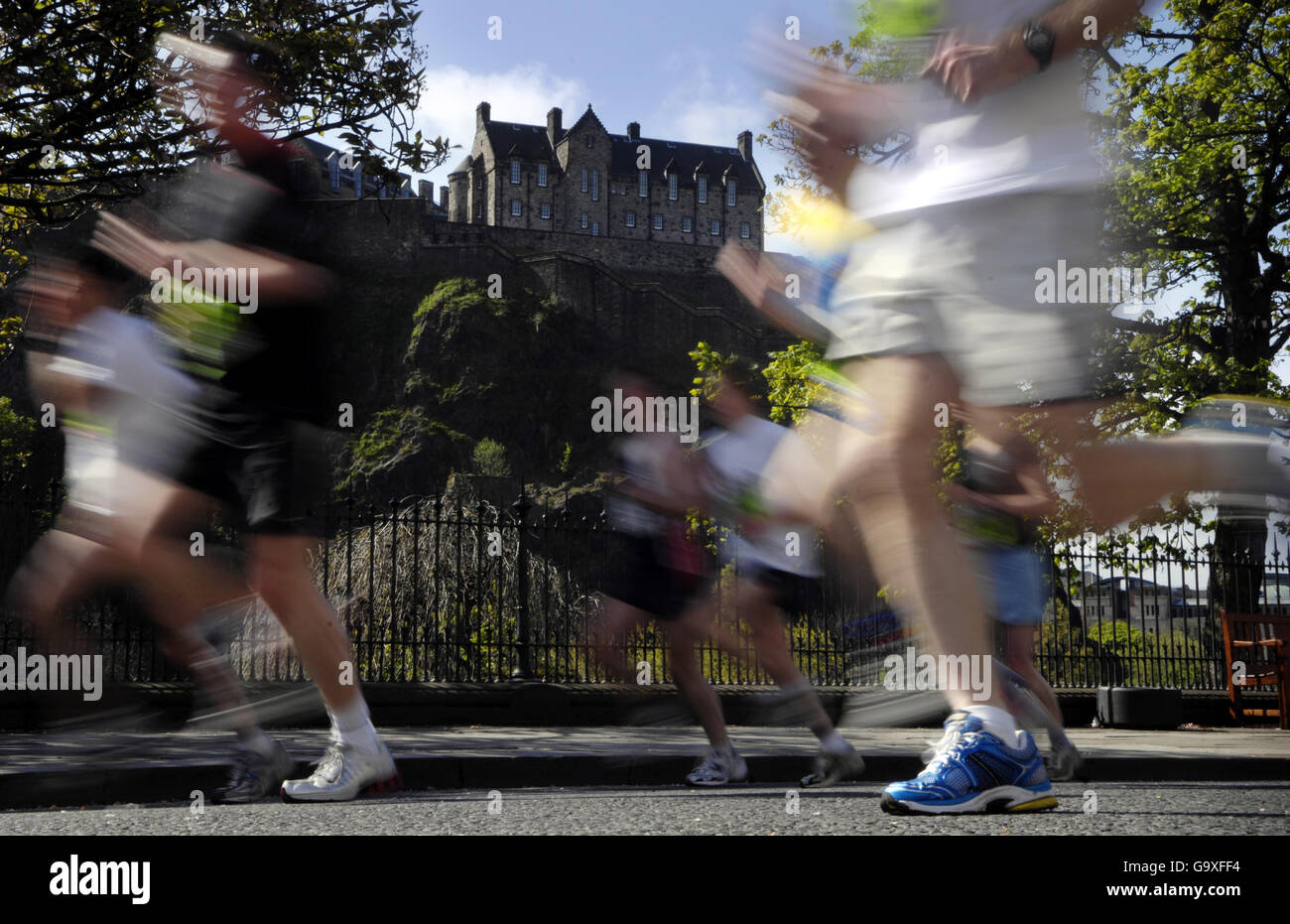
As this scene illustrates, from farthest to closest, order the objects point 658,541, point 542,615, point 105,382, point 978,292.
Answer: point 542,615 → point 658,541 → point 105,382 → point 978,292

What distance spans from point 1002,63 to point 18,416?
54358 millimetres

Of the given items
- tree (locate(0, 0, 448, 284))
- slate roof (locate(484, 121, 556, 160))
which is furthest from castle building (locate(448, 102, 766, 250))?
tree (locate(0, 0, 448, 284))

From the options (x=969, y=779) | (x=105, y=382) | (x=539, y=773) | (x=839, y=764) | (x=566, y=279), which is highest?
(x=566, y=279)

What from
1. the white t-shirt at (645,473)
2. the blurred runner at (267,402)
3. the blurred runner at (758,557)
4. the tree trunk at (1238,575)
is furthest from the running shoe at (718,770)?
the tree trunk at (1238,575)

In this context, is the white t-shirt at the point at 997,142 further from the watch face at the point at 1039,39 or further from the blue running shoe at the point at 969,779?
the blue running shoe at the point at 969,779

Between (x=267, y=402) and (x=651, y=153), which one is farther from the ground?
(x=651, y=153)

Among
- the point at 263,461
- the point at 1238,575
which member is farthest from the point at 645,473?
the point at 1238,575

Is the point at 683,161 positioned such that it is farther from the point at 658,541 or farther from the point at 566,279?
the point at 658,541

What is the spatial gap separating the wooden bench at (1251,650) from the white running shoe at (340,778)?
11.0 meters

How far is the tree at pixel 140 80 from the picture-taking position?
8109mm

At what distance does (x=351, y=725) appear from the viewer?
3184 mm

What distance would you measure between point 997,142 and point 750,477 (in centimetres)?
212

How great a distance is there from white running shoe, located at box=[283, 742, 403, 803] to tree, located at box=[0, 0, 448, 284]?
556 centimetres

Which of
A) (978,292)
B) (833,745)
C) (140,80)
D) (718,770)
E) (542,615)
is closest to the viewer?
(978,292)
